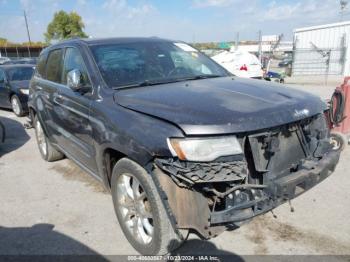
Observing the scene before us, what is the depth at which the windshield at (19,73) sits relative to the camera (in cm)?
1073

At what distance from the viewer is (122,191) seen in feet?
10.4

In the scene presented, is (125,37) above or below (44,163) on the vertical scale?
above

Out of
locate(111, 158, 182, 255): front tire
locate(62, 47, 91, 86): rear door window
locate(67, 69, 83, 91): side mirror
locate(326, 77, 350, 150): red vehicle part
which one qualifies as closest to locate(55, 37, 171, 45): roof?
locate(62, 47, 91, 86): rear door window

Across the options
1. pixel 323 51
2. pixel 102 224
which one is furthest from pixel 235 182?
pixel 323 51

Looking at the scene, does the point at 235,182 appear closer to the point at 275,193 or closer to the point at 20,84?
the point at 275,193

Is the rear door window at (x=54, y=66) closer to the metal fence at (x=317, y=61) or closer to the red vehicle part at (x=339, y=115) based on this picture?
the red vehicle part at (x=339, y=115)

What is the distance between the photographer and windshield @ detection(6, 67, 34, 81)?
10.7m

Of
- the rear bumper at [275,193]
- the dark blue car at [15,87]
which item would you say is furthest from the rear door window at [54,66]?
the dark blue car at [15,87]

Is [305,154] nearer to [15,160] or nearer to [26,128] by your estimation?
[15,160]

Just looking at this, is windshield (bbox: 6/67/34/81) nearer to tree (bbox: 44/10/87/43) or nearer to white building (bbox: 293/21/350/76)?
white building (bbox: 293/21/350/76)

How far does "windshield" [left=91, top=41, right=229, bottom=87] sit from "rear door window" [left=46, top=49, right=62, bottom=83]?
3.22ft

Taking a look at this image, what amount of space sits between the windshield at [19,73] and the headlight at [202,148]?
979 cm

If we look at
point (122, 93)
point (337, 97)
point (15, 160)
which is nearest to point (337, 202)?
point (337, 97)

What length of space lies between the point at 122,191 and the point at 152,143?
83cm
